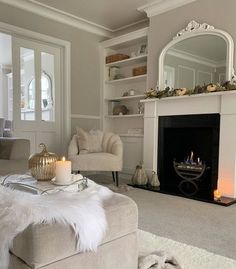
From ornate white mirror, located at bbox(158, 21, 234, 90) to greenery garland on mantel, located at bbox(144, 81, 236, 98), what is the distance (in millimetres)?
113

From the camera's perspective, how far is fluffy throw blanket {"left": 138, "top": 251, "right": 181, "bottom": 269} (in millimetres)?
1411

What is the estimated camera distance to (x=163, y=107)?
3.79 meters

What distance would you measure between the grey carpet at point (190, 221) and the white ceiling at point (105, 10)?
268 cm

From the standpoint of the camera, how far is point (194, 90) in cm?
337

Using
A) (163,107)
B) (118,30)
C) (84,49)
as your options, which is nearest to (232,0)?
(163,107)

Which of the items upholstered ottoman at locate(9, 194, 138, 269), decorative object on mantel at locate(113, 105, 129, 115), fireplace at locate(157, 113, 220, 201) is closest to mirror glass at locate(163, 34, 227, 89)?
fireplace at locate(157, 113, 220, 201)

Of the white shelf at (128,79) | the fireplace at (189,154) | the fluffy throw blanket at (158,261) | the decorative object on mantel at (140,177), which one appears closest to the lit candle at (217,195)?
the fireplace at (189,154)

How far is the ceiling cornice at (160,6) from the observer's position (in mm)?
3607

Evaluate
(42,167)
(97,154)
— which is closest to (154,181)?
(97,154)

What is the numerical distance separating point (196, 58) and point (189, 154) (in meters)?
1.35

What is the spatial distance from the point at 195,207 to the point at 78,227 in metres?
2.00

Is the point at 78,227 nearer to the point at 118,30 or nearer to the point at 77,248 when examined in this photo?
the point at 77,248

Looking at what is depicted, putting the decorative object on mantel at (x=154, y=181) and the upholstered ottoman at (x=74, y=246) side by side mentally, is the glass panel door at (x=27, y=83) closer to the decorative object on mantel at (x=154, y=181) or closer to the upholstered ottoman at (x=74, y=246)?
the decorative object on mantel at (x=154, y=181)

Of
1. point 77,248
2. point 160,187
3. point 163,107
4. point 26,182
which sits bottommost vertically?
point 160,187
